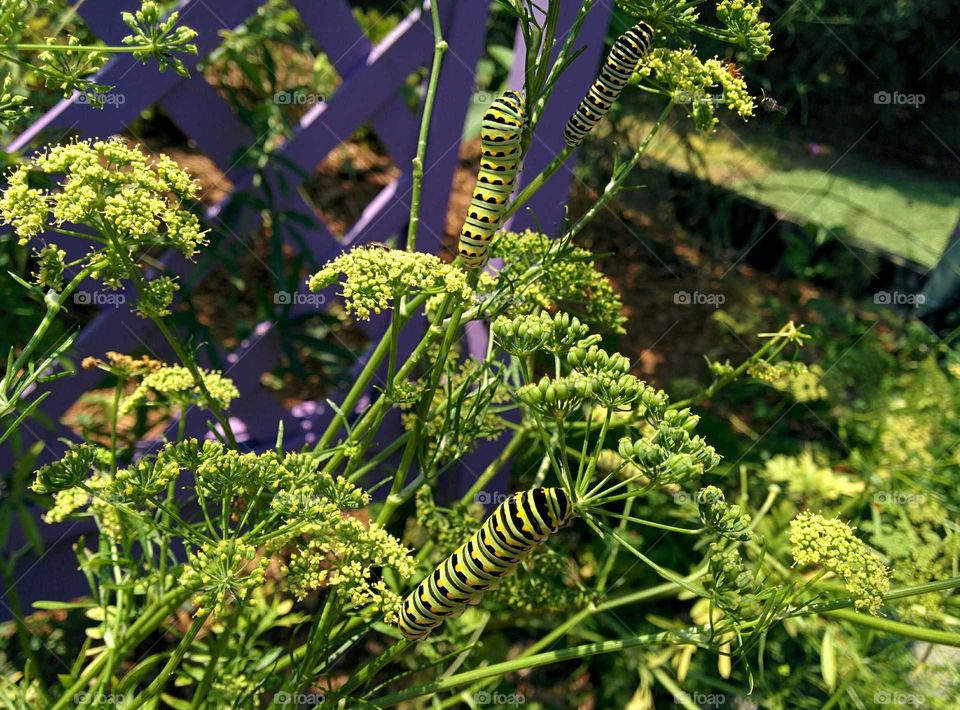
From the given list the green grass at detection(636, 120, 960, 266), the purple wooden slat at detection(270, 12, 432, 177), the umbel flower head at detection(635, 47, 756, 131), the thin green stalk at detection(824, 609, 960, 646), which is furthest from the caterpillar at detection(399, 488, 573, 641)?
the green grass at detection(636, 120, 960, 266)

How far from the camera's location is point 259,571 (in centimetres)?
132

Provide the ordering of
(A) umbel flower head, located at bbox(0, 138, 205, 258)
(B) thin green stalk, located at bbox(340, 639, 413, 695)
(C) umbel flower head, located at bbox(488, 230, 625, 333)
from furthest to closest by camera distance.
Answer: (C) umbel flower head, located at bbox(488, 230, 625, 333)
(B) thin green stalk, located at bbox(340, 639, 413, 695)
(A) umbel flower head, located at bbox(0, 138, 205, 258)

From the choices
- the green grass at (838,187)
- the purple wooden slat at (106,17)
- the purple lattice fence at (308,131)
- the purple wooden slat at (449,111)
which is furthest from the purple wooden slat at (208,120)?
the green grass at (838,187)

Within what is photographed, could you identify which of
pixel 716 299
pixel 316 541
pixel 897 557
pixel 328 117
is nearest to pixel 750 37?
pixel 316 541

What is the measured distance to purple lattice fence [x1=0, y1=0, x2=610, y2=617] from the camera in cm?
220

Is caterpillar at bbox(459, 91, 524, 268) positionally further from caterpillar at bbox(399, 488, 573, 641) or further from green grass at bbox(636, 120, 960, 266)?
green grass at bbox(636, 120, 960, 266)

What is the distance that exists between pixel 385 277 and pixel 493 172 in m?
0.26

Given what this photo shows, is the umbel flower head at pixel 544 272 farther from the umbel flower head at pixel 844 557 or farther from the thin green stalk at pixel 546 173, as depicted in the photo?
the umbel flower head at pixel 844 557

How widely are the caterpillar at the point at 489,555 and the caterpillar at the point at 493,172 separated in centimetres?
44

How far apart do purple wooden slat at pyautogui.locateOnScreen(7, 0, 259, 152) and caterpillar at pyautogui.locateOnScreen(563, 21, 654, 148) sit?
127 cm

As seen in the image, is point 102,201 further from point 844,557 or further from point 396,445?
point 844,557

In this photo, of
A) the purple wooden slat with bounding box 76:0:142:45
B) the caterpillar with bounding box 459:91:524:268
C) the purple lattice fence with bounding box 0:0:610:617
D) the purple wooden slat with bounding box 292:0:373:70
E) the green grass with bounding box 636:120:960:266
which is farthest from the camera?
the green grass with bounding box 636:120:960:266

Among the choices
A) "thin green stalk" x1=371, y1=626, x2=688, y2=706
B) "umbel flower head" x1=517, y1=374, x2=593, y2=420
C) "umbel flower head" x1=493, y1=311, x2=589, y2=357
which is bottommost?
"thin green stalk" x1=371, y1=626, x2=688, y2=706

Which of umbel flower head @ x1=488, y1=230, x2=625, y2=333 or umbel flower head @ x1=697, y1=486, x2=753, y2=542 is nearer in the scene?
umbel flower head @ x1=697, y1=486, x2=753, y2=542
